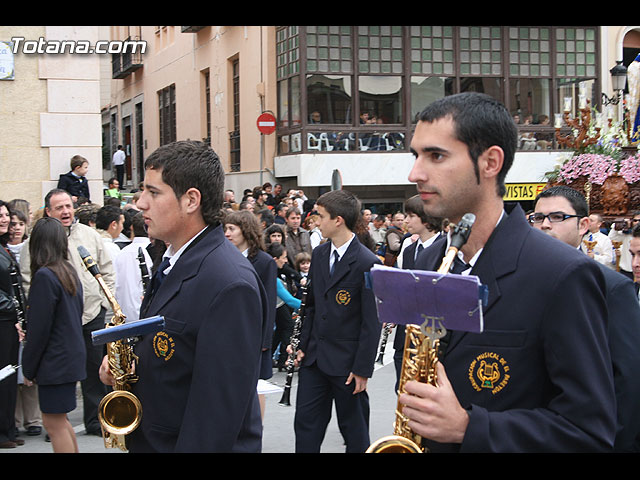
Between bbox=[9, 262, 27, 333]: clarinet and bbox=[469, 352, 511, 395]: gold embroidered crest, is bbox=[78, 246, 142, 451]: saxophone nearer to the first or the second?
bbox=[469, 352, 511, 395]: gold embroidered crest

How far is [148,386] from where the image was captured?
2832 mm

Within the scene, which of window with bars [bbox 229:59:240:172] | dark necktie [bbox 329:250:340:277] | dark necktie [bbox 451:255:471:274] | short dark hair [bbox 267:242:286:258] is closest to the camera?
dark necktie [bbox 451:255:471:274]

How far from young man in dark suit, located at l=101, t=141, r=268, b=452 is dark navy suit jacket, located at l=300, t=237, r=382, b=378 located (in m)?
2.85

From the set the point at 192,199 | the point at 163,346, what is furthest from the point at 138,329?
the point at 192,199

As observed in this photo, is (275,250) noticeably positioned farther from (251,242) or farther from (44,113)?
(44,113)

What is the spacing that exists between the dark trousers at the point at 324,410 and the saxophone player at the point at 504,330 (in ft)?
12.0

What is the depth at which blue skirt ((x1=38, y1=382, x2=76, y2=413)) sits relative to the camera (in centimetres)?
573

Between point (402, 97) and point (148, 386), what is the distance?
22405 millimetres

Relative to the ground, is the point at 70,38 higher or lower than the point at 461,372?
higher

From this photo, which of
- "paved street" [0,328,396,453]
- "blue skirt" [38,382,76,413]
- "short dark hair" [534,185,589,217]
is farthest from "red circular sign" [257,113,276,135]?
"short dark hair" [534,185,589,217]

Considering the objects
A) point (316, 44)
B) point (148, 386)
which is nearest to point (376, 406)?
point (148, 386)

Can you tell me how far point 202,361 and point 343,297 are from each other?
11.4 feet

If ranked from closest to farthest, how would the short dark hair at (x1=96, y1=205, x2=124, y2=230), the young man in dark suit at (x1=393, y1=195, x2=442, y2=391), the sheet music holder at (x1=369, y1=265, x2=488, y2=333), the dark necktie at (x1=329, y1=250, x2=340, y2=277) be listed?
1. the sheet music holder at (x1=369, y1=265, x2=488, y2=333)
2. the dark necktie at (x1=329, y1=250, x2=340, y2=277)
3. the young man in dark suit at (x1=393, y1=195, x2=442, y2=391)
4. the short dark hair at (x1=96, y1=205, x2=124, y2=230)

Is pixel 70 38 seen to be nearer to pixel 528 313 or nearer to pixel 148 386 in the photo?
pixel 148 386
